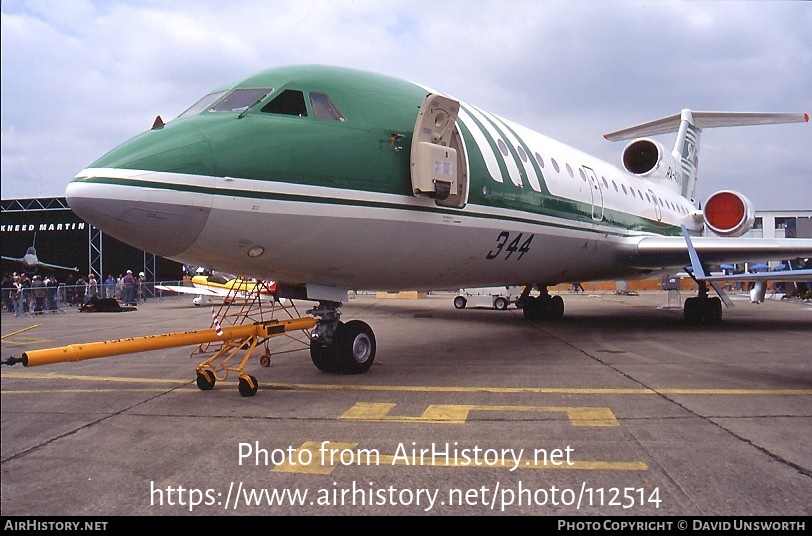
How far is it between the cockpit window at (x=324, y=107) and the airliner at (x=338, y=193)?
15 mm

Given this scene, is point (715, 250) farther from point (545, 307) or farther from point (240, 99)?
point (240, 99)

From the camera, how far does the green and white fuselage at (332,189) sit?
520 cm

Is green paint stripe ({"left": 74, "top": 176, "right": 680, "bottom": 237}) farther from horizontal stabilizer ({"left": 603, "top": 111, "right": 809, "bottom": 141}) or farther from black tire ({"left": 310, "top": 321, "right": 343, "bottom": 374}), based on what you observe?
horizontal stabilizer ({"left": 603, "top": 111, "right": 809, "bottom": 141})

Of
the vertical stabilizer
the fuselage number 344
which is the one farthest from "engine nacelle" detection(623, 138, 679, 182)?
the fuselage number 344

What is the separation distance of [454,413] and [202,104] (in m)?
4.27

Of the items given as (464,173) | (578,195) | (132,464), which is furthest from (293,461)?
(578,195)

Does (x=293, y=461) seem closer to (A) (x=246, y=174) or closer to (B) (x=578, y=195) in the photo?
(A) (x=246, y=174)

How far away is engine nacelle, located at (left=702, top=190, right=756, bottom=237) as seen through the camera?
50.9ft

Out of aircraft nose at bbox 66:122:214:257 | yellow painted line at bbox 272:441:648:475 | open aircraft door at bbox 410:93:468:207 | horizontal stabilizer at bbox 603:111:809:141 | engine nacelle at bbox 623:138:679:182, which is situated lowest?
yellow painted line at bbox 272:441:648:475

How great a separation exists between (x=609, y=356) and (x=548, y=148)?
160 inches

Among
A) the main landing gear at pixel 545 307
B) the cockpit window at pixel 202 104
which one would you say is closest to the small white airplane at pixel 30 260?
the main landing gear at pixel 545 307

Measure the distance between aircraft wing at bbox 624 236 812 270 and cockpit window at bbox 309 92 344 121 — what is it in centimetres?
867

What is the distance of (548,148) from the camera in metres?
Answer: 11.0

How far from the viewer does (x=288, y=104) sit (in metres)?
6.31
